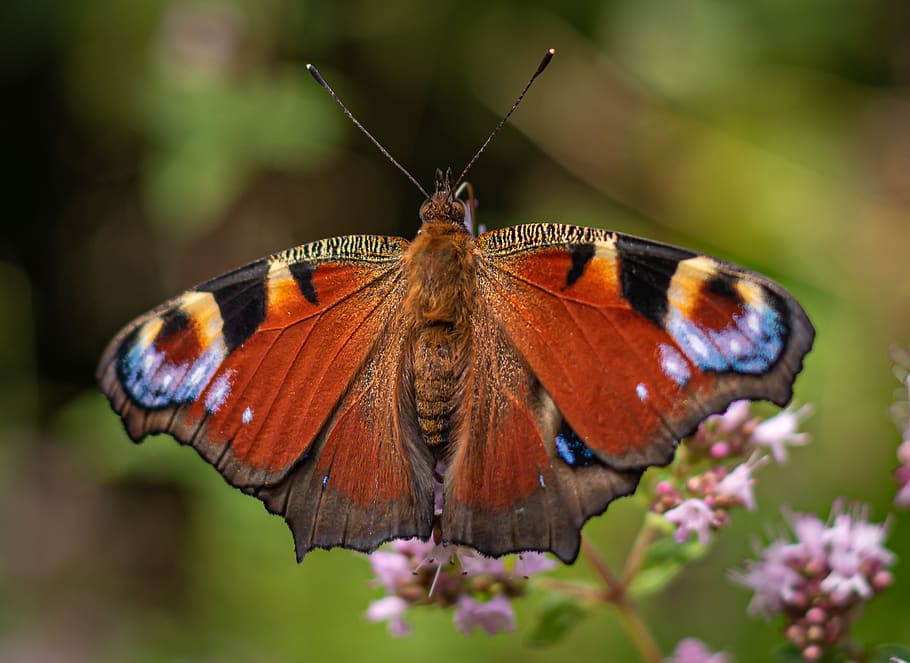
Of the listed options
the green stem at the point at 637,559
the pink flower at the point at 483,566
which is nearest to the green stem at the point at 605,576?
the green stem at the point at 637,559

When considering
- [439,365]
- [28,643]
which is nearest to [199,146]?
[28,643]

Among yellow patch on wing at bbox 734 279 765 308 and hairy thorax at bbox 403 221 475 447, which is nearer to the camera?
yellow patch on wing at bbox 734 279 765 308

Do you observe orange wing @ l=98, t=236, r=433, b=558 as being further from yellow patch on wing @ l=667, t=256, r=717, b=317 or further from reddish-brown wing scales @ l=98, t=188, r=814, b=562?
yellow patch on wing @ l=667, t=256, r=717, b=317

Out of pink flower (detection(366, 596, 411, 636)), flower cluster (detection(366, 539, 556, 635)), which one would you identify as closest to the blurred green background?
pink flower (detection(366, 596, 411, 636))

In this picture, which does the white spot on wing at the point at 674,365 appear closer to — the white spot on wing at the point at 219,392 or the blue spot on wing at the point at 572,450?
the blue spot on wing at the point at 572,450

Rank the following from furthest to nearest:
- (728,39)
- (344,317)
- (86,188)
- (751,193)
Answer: (86,188), (728,39), (751,193), (344,317)

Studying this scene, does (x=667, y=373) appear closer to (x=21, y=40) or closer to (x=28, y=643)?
(x=28, y=643)

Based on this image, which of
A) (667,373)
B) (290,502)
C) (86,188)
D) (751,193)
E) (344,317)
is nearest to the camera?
(667,373)
